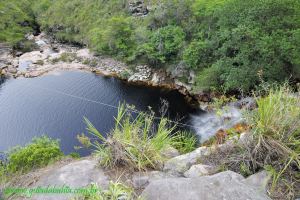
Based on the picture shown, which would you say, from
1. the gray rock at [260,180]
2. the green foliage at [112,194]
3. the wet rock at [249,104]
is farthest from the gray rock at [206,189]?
the wet rock at [249,104]

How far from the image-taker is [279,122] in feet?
14.9

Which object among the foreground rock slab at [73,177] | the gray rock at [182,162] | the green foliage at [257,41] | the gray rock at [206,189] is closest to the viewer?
the gray rock at [206,189]

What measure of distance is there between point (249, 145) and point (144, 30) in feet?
70.7

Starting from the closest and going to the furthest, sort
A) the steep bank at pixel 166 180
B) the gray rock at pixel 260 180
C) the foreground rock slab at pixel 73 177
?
1. the steep bank at pixel 166 180
2. the gray rock at pixel 260 180
3. the foreground rock slab at pixel 73 177

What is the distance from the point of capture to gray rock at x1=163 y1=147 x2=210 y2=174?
5.77 metres

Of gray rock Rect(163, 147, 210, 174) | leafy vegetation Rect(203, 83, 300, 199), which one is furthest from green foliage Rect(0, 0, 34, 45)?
leafy vegetation Rect(203, 83, 300, 199)

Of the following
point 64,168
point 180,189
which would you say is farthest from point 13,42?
point 180,189

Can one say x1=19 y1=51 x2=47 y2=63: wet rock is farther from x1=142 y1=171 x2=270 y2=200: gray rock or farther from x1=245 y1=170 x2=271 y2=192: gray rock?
x1=245 y1=170 x2=271 y2=192: gray rock

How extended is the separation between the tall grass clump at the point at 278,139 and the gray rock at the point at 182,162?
159 cm

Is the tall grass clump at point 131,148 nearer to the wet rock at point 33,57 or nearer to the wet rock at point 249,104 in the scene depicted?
the wet rock at point 249,104

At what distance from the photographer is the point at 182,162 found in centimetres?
620

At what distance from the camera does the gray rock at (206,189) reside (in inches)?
161

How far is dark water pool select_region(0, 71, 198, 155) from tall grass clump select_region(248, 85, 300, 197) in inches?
491

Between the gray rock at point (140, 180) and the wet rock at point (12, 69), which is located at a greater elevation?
the gray rock at point (140, 180)
